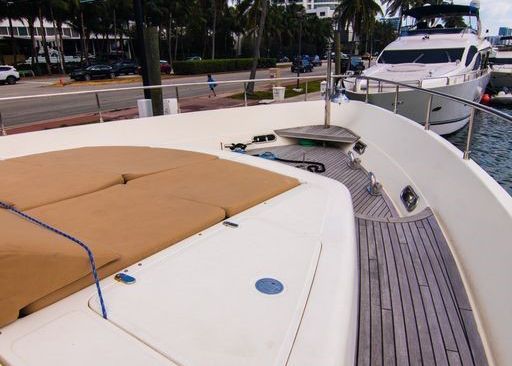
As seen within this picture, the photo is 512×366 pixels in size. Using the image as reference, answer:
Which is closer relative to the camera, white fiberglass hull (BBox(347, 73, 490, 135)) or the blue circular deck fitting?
the blue circular deck fitting

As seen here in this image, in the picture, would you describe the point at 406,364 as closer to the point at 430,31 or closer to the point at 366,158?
the point at 366,158

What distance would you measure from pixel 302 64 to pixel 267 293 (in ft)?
123

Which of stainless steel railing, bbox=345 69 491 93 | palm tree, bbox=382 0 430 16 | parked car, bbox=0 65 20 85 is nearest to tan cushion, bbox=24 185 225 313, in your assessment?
stainless steel railing, bbox=345 69 491 93

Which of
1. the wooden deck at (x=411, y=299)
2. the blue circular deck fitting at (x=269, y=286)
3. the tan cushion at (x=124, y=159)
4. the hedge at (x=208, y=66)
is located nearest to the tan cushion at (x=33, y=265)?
the blue circular deck fitting at (x=269, y=286)

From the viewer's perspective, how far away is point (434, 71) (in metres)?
11.0

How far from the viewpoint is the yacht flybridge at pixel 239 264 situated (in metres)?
1.39

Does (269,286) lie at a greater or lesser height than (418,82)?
lesser

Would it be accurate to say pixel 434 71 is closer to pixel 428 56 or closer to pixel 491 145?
pixel 428 56

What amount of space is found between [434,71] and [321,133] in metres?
6.30

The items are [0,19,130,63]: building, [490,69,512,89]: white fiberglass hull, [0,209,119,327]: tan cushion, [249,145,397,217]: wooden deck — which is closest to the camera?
[0,209,119,327]: tan cushion

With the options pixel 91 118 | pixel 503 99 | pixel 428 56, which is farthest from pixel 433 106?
pixel 503 99

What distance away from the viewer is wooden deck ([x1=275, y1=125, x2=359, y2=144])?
6.31 metres

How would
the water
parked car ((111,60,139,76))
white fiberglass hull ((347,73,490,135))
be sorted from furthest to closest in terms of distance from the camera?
parked car ((111,60,139,76)), white fiberglass hull ((347,73,490,135)), the water

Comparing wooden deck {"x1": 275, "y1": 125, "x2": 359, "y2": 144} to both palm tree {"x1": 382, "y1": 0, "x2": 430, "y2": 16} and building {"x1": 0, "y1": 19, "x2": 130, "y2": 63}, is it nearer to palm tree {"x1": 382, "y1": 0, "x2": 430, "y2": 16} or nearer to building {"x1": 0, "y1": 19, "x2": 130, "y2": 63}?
palm tree {"x1": 382, "y1": 0, "x2": 430, "y2": 16}
